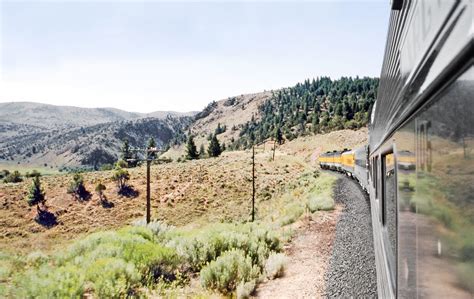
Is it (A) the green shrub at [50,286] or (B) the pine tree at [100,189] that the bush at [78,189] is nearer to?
(B) the pine tree at [100,189]

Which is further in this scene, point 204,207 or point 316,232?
point 204,207

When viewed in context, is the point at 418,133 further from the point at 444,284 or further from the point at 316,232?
the point at 316,232

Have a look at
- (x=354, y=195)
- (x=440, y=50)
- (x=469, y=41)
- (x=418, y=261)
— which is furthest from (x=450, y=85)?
(x=354, y=195)

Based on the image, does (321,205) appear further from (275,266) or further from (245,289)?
(245,289)

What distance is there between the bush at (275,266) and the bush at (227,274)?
0.33 m

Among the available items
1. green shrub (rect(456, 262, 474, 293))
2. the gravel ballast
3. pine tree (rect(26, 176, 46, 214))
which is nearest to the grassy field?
pine tree (rect(26, 176, 46, 214))

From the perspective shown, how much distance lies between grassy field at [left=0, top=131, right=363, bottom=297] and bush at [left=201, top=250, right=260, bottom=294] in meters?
0.03

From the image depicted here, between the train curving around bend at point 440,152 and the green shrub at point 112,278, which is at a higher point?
the train curving around bend at point 440,152

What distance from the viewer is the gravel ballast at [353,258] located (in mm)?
7996

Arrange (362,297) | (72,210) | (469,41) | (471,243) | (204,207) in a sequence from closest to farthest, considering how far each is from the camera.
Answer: (469,41), (471,243), (362,297), (204,207), (72,210)

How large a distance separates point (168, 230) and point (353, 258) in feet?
30.9

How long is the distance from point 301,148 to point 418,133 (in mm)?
102525

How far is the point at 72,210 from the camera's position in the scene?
6206 cm

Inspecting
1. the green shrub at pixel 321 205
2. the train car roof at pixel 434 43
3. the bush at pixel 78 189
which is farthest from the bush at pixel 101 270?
the bush at pixel 78 189
